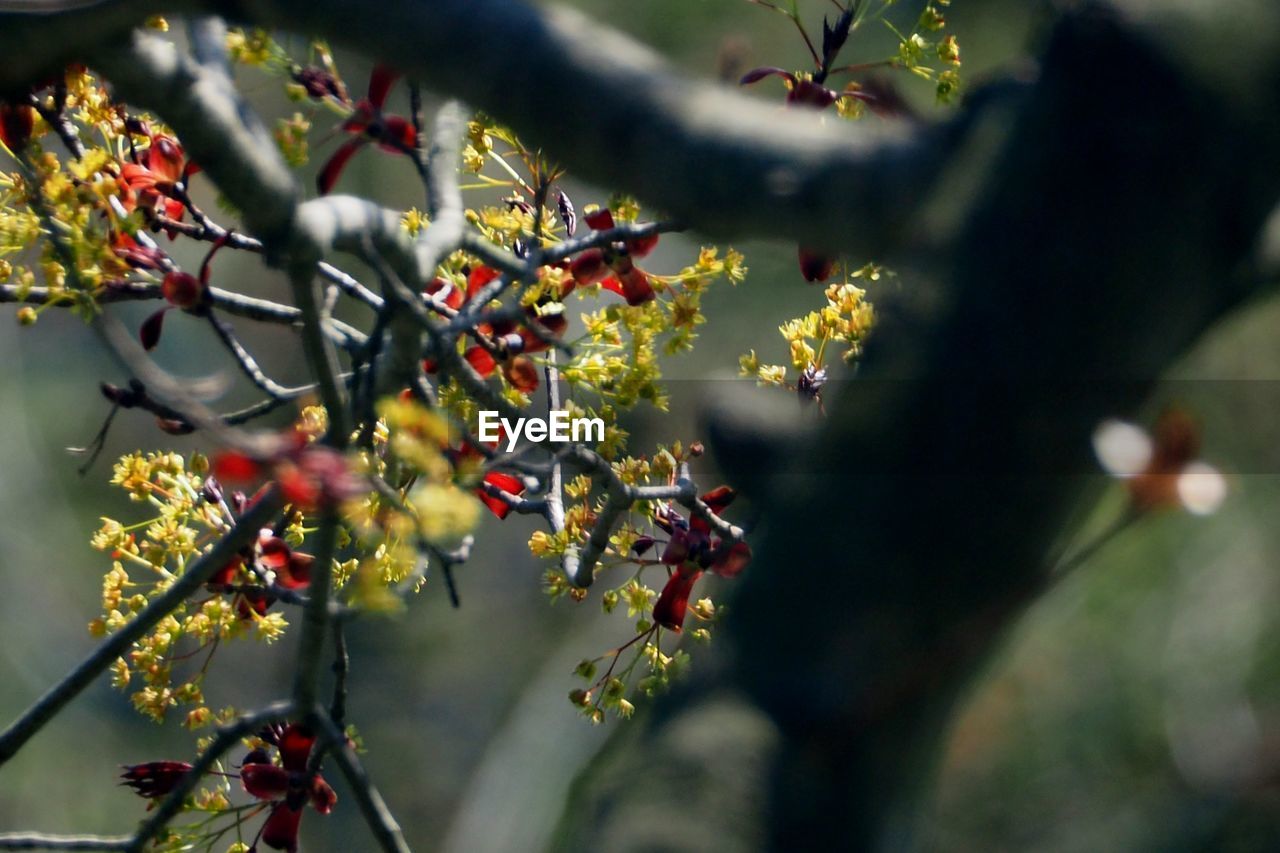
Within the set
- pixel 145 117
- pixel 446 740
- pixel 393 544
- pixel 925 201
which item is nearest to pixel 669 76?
pixel 925 201

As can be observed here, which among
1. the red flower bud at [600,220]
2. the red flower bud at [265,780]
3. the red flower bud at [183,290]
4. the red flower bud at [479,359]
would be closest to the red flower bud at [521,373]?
the red flower bud at [479,359]

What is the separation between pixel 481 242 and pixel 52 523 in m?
4.87

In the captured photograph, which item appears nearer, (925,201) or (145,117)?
(925,201)

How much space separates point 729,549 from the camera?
105 centimetres

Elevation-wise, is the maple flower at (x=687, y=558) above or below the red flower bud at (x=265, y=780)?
above

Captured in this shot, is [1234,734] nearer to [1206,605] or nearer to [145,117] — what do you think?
[1206,605]

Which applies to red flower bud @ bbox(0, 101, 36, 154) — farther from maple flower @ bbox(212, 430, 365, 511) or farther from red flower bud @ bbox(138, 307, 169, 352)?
maple flower @ bbox(212, 430, 365, 511)

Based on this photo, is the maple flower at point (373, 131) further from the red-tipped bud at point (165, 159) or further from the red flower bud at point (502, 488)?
the red flower bud at point (502, 488)

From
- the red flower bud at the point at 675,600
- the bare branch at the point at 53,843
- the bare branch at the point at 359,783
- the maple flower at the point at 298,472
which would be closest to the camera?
the maple flower at the point at 298,472

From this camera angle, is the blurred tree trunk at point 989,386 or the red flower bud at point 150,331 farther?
the red flower bud at point 150,331

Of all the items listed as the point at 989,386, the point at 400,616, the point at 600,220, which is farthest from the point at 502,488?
the point at 400,616

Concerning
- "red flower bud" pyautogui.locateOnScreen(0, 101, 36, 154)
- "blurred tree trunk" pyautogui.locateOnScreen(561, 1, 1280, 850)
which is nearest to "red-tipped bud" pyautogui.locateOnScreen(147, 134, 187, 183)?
"red flower bud" pyautogui.locateOnScreen(0, 101, 36, 154)

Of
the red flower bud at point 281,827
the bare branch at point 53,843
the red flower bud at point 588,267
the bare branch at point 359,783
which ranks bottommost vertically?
the red flower bud at point 281,827

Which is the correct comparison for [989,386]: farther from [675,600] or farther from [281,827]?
[281,827]
